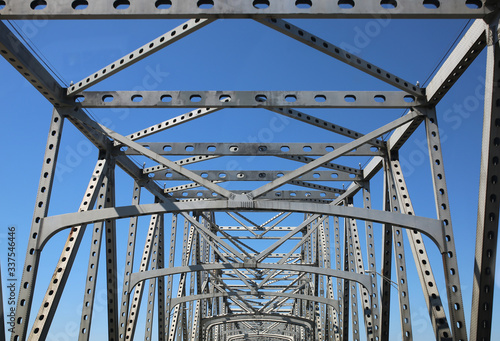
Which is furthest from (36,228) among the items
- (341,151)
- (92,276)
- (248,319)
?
(248,319)

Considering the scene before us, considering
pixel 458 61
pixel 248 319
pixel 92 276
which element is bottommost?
pixel 92 276

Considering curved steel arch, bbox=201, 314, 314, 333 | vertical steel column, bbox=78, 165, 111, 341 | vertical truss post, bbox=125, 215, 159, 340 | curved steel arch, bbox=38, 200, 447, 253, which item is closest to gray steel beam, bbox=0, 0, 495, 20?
curved steel arch, bbox=38, 200, 447, 253

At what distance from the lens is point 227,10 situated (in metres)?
8.72

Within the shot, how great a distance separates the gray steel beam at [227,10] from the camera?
8.53 metres

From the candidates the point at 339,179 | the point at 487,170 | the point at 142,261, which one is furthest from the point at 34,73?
the point at 339,179

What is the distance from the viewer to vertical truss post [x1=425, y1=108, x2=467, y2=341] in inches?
381

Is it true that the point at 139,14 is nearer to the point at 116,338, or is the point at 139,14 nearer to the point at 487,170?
the point at 487,170

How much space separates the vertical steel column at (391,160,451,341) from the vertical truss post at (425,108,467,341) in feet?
1.83

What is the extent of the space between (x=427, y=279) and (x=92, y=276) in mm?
7658

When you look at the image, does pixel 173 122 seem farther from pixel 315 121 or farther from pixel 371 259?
pixel 371 259

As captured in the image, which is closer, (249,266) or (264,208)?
(264,208)

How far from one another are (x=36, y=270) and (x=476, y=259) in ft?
26.4

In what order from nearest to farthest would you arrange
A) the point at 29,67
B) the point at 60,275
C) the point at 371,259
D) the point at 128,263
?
the point at 29,67 < the point at 60,275 < the point at 128,263 < the point at 371,259

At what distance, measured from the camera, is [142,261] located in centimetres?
1579
